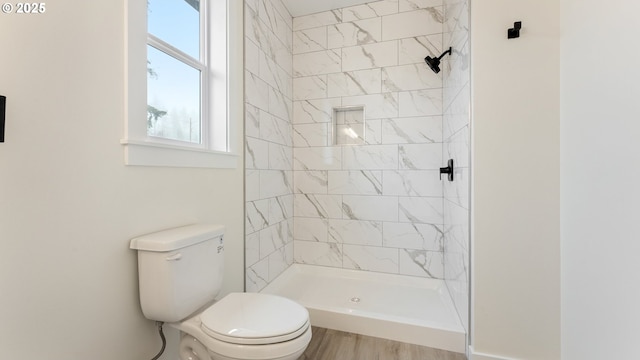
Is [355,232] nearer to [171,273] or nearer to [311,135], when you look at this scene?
[311,135]

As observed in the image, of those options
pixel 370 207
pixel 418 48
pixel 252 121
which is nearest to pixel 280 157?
pixel 252 121

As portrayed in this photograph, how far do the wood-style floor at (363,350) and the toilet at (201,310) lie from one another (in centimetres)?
64

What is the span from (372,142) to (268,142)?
94 cm

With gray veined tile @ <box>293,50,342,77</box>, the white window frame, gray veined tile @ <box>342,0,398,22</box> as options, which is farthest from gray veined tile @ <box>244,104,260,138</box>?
gray veined tile @ <box>342,0,398,22</box>

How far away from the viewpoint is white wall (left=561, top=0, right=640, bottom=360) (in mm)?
885

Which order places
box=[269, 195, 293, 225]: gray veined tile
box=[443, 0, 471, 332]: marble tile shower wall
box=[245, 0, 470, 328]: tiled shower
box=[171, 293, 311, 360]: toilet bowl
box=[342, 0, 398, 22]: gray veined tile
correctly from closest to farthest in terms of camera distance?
box=[171, 293, 311, 360]: toilet bowl, box=[443, 0, 471, 332]: marble tile shower wall, box=[245, 0, 470, 328]: tiled shower, box=[269, 195, 293, 225]: gray veined tile, box=[342, 0, 398, 22]: gray veined tile

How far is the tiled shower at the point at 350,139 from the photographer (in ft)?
6.86

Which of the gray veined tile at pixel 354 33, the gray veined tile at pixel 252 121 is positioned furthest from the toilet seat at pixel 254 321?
the gray veined tile at pixel 354 33

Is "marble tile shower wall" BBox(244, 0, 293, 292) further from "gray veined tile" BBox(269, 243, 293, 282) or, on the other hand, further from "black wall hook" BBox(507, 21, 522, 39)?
"black wall hook" BBox(507, 21, 522, 39)

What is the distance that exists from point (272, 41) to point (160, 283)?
2013 mm

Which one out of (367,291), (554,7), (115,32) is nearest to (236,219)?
(115,32)

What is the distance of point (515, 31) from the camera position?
4.33ft

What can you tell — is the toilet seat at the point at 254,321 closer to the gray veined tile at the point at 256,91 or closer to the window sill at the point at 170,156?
the window sill at the point at 170,156

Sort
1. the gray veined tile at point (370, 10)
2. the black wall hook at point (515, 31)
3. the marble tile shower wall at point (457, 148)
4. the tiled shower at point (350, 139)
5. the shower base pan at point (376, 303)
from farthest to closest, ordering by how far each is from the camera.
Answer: the gray veined tile at point (370, 10) < the tiled shower at point (350, 139) < the shower base pan at point (376, 303) < the marble tile shower wall at point (457, 148) < the black wall hook at point (515, 31)
